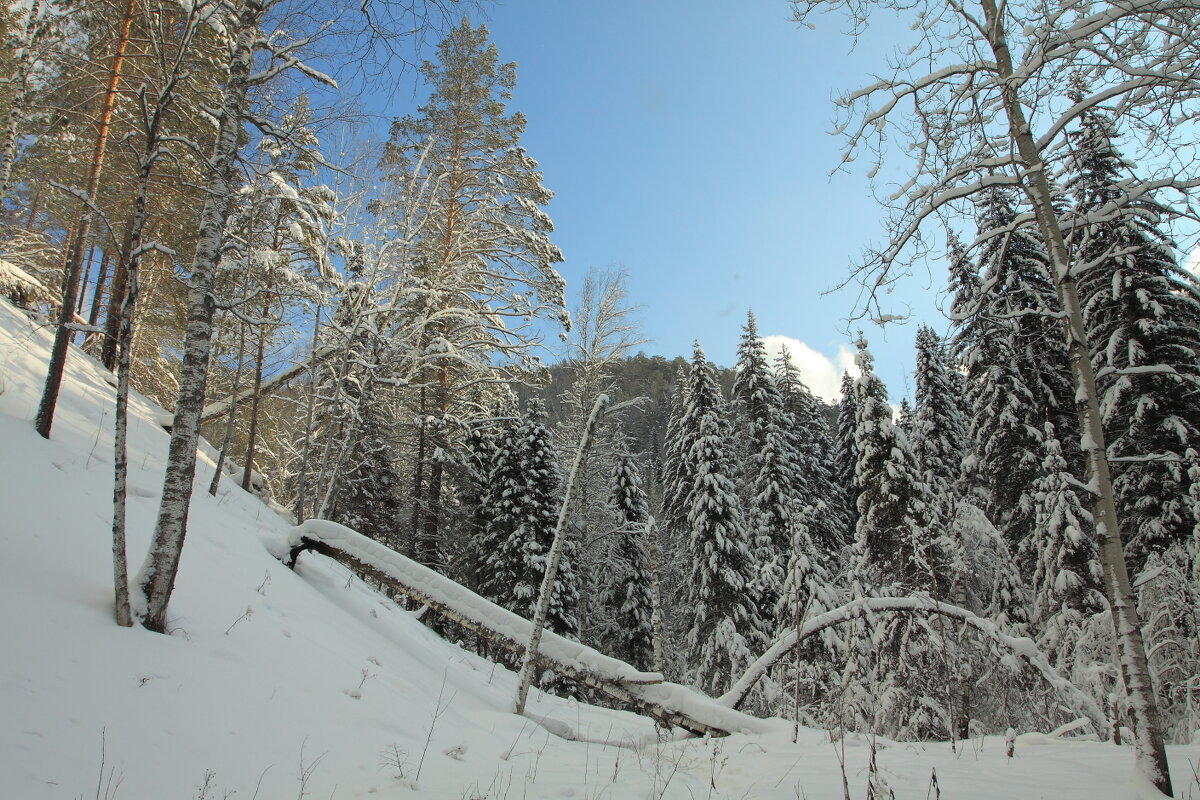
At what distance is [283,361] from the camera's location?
597 inches

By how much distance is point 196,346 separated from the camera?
528 cm

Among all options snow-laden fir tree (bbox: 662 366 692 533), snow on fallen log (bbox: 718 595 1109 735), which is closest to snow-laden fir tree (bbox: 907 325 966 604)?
snow-laden fir tree (bbox: 662 366 692 533)

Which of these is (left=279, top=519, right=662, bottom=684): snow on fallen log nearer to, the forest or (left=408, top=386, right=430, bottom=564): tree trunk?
the forest

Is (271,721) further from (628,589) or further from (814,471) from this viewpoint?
(814,471)

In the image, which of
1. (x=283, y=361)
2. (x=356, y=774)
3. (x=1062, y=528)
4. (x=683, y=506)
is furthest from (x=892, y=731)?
(x=283, y=361)

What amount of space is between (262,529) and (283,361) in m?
6.66

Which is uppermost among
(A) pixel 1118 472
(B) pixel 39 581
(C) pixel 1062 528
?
(A) pixel 1118 472

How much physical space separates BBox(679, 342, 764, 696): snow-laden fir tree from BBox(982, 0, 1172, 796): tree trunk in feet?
52.5

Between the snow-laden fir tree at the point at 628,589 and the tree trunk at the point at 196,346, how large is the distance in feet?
61.8

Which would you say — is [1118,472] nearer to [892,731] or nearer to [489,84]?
[892,731]

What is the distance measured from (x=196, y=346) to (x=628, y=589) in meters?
21.6

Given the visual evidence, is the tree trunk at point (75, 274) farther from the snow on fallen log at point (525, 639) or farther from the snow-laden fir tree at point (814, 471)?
the snow-laden fir tree at point (814, 471)

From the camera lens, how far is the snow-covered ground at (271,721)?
3.36 metres

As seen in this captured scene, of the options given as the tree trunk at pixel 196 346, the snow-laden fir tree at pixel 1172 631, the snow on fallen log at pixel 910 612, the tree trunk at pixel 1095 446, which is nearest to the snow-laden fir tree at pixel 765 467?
the snow-laden fir tree at pixel 1172 631
